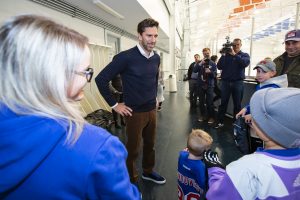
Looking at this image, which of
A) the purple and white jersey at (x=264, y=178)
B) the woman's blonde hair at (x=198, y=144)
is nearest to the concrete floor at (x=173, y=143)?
the woman's blonde hair at (x=198, y=144)

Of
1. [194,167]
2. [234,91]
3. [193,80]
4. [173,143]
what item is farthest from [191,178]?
[193,80]

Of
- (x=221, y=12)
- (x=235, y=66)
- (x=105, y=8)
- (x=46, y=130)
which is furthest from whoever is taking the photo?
(x=221, y=12)

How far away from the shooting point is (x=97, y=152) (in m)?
0.51

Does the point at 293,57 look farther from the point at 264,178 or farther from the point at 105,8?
the point at 105,8

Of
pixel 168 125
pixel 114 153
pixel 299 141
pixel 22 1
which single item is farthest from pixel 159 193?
pixel 22 1

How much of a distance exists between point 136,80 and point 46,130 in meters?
1.51

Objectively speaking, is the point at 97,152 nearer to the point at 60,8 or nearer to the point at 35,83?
the point at 35,83

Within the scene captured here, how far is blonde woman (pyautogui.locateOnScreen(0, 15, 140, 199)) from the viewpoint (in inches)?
18.5

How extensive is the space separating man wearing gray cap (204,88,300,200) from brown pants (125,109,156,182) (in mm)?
1206

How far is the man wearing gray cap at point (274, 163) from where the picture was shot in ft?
2.70

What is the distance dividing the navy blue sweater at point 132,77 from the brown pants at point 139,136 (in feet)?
0.30

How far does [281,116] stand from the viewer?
85 cm

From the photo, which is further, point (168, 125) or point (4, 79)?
point (168, 125)

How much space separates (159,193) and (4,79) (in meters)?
1.99
